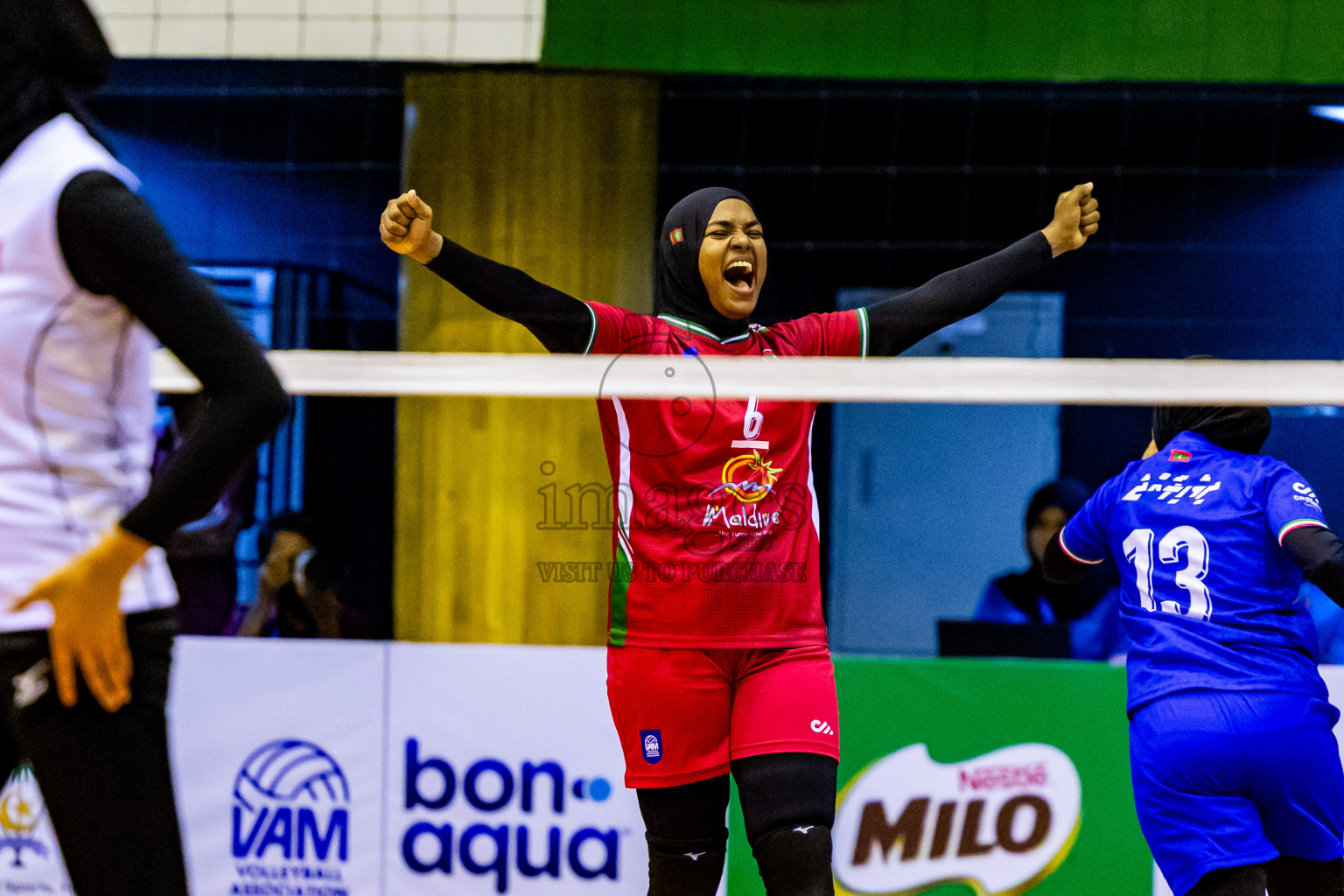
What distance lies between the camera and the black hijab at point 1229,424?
9.66ft

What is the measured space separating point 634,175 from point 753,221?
4.86 feet

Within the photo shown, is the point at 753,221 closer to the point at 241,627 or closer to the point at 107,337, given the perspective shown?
the point at 107,337

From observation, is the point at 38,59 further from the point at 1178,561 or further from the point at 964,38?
the point at 964,38

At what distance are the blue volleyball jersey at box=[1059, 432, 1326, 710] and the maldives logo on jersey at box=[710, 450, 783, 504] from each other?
3.30 feet

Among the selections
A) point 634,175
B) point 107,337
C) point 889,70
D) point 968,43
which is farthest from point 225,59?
point 107,337

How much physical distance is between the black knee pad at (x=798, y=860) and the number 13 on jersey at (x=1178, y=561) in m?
1.08

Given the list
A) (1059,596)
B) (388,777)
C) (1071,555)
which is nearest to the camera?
(1071,555)

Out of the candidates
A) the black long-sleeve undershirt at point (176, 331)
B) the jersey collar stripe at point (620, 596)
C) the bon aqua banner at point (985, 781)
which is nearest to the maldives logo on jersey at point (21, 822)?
the jersey collar stripe at point (620, 596)

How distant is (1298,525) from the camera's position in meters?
2.68

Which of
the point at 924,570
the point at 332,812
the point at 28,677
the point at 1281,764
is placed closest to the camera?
the point at 28,677

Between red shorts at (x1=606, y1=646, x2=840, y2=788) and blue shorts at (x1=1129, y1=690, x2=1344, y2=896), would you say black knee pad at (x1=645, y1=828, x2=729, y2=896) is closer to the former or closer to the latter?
red shorts at (x1=606, y1=646, x2=840, y2=788)

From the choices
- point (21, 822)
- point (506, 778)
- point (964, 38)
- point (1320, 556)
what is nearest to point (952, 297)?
point (1320, 556)

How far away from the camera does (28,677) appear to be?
1356 mm

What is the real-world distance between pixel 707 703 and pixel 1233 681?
1.25 meters
